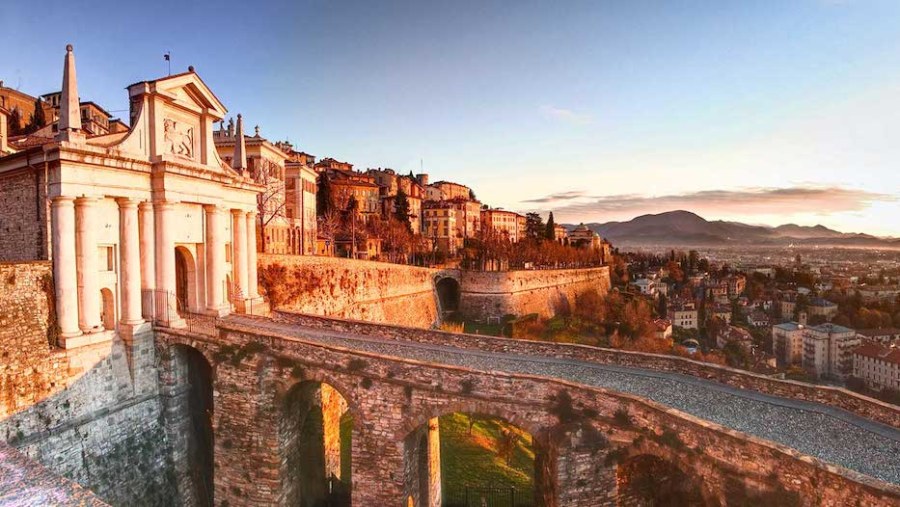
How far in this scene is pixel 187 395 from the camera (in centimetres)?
1616

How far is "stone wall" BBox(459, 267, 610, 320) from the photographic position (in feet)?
182

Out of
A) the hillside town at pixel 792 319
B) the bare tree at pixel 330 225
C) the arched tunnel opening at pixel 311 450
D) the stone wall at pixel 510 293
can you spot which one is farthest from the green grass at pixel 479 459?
the hillside town at pixel 792 319

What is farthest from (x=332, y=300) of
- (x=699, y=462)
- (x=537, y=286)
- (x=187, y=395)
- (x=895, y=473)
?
(x=537, y=286)

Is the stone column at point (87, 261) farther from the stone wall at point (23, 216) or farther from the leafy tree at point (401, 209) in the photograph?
the leafy tree at point (401, 209)

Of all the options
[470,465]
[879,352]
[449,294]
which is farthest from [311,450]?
[879,352]

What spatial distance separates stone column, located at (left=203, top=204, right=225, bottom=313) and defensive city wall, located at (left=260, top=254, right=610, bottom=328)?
6569 mm

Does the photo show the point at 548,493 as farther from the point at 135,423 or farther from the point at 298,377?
the point at 135,423

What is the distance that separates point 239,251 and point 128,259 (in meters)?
4.97

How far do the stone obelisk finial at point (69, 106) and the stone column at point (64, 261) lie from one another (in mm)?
1816

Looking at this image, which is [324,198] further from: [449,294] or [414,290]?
[414,290]

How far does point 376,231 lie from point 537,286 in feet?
72.0

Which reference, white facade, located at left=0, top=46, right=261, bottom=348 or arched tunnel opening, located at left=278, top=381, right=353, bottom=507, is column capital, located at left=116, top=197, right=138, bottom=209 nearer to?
white facade, located at left=0, top=46, right=261, bottom=348

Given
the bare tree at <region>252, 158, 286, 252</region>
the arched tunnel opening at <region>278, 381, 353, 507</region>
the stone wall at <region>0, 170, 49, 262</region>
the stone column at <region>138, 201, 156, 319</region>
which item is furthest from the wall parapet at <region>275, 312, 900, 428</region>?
the bare tree at <region>252, 158, 286, 252</region>

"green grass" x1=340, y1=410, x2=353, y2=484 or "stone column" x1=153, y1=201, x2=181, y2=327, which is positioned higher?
"stone column" x1=153, y1=201, x2=181, y2=327
